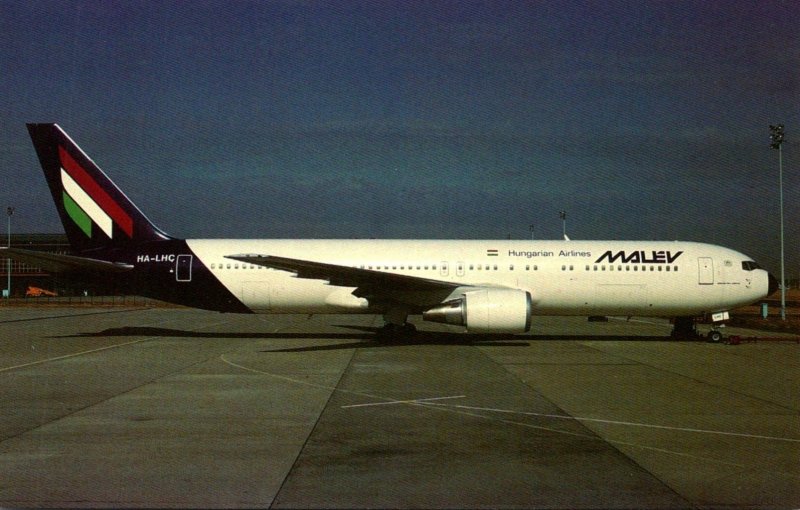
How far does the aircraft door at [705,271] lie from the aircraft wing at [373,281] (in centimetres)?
749

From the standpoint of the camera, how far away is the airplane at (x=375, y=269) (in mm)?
19812

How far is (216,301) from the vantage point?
20031mm

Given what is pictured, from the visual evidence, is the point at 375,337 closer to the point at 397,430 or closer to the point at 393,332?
the point at 393,332

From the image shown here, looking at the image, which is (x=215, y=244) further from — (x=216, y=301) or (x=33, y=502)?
(x=33, y=502)

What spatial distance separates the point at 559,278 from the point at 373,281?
5.82 m

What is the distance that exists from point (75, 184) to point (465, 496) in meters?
19.0

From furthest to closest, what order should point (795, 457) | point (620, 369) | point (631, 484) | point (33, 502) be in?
point (620, 369)
point (795, 457)
point (631, 484)
point (33, 502)

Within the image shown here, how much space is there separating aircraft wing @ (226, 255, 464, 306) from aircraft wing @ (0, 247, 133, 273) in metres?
4.86

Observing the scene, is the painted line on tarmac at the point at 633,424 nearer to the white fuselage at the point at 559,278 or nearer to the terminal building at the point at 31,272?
the white fuselage at the point at 559,278

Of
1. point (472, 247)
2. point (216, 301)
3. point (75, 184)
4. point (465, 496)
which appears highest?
point (75, 184)

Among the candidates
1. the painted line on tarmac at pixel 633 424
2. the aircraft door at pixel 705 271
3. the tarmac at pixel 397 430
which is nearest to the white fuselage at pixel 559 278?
the aircraft door at pixel 705 271

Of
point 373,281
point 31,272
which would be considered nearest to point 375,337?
point 373,281

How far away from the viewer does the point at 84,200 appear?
20.5 metres

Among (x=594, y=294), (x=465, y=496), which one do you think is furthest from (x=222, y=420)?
(x=594, y=294)
